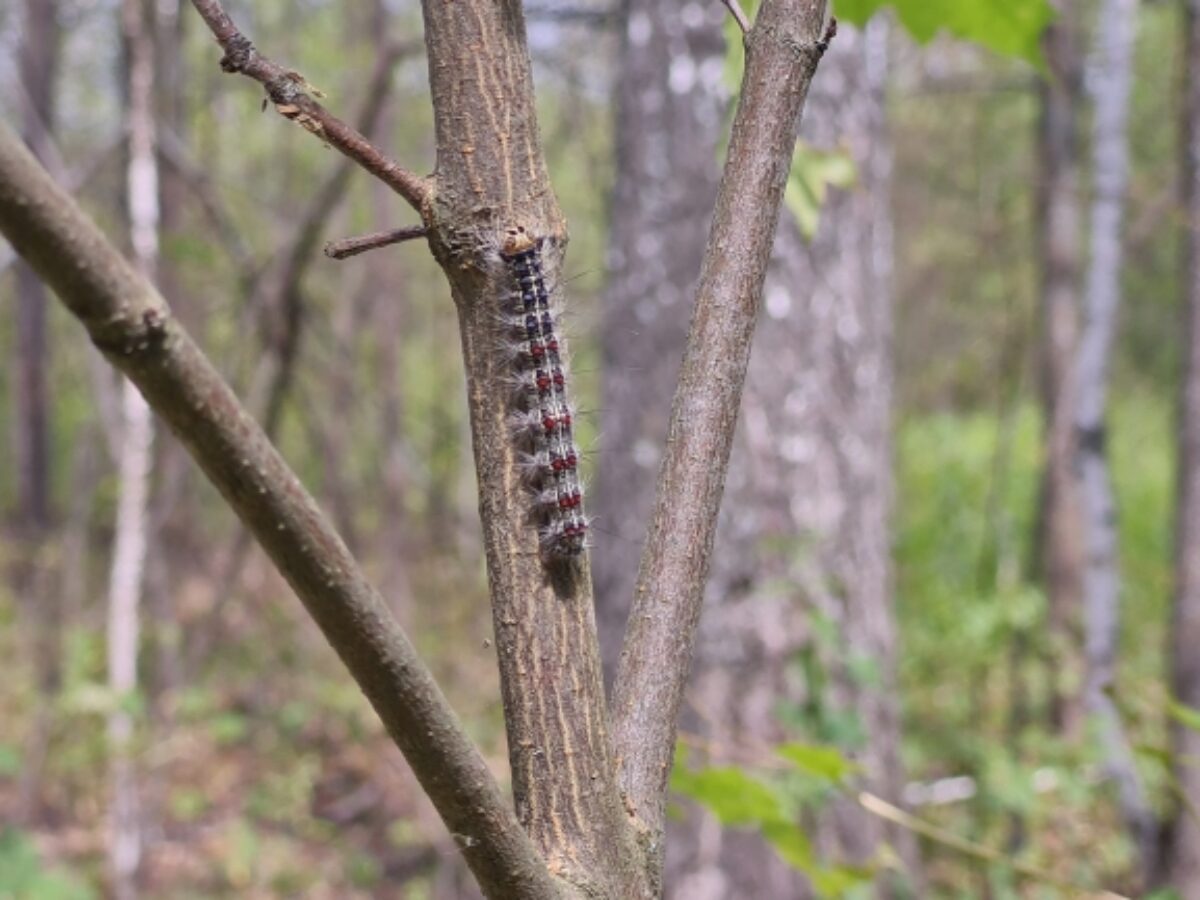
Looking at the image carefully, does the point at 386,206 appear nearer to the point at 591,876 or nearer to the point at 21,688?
the point at 21,688

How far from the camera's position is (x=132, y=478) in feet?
16.3

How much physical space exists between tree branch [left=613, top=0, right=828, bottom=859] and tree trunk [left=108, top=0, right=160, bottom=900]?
135 inches

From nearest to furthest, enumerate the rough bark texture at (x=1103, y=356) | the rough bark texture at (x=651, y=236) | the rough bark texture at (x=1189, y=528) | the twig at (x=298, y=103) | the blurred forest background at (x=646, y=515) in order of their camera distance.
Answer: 1. the twig at (x=298, y=103)
2. the blurred forest background at (x=646, y=515)
3. the rough bark texture at (x=651, y=236)
4. the rough bark texture at (x=1189, y=528)
5. the rough bark texture at (x=1103, y=356)

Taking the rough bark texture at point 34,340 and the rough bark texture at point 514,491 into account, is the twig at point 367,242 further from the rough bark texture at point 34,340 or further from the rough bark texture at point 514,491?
the rough bark texture at point 34,340

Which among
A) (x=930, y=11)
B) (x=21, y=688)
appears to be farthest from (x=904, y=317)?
(x=930, y=11)

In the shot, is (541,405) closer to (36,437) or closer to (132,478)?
(132,478)

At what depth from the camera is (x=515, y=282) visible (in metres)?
1.17

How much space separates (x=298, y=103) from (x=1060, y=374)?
934cm

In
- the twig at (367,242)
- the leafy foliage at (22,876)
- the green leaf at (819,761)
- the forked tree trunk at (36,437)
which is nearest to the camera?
the twig at (367,242)

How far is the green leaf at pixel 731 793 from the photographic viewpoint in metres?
1.68

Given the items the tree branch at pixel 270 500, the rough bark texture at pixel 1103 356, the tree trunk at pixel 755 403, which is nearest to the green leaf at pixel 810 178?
the tree branch at pixel 270 500

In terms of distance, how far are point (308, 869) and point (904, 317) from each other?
17075 millimetres

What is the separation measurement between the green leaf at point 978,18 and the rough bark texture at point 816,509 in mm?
2394

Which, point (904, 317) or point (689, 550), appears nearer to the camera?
point (689, 550)
